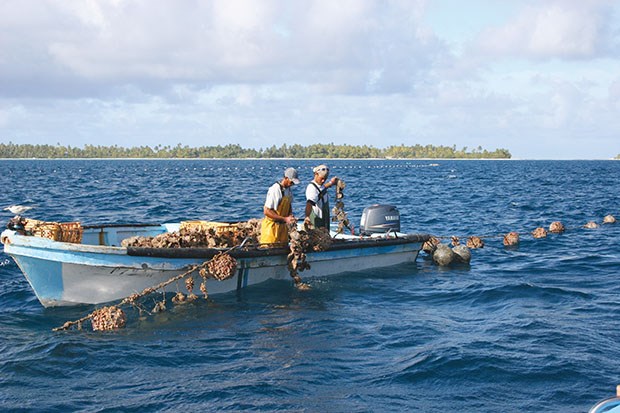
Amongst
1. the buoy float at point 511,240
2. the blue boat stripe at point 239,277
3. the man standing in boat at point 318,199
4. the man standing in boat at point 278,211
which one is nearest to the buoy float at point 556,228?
the buoy float at point 511,240

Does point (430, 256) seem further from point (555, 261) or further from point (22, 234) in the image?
point (22, 234)

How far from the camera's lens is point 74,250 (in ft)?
38.0

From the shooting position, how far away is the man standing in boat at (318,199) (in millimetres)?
14508

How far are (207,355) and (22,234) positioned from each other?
5.21 m

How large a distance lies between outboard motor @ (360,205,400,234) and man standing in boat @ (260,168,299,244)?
335 cm

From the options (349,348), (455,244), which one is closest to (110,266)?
(349,348)

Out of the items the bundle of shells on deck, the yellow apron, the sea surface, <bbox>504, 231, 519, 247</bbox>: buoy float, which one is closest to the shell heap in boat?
the sea surface

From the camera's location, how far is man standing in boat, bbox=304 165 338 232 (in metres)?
14.5

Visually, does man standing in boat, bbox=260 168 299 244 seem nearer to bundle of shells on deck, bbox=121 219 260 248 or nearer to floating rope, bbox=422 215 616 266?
bundle of shells on deck, bbox=121 219 260 248

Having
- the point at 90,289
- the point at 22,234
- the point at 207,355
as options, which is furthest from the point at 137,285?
the point at 207,355

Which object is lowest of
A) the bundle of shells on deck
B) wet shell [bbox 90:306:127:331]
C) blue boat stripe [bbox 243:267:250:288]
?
wet shell [bbox 90:306:127:331]

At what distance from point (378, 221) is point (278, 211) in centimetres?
408

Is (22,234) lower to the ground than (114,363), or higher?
higher

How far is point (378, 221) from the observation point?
16.7 metres
